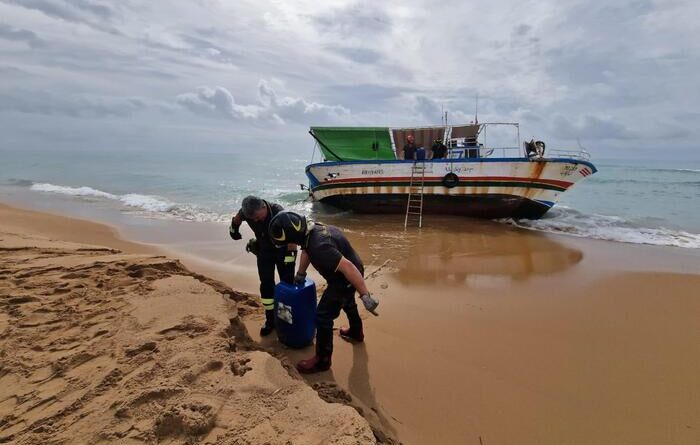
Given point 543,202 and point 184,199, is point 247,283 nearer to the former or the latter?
point 543,202

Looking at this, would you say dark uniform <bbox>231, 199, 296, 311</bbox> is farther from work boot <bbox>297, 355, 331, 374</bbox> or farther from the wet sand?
work boot <bbox>297, 355, 331, 374</bbox>

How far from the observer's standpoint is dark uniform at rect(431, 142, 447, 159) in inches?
504

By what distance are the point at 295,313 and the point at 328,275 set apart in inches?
25.2

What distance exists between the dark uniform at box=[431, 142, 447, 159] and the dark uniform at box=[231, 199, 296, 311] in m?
9.68

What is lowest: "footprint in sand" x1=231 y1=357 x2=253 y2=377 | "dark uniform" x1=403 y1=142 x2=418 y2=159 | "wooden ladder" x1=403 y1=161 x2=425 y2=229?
"footprint in sand" x1=231 y1=357 x2=253 y2=377

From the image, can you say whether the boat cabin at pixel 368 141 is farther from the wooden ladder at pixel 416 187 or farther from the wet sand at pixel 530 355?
the wet sand at pixel 530 355

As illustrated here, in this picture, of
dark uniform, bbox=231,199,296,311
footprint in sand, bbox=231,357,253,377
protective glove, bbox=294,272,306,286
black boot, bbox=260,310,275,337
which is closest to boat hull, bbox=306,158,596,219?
dark uniform, bbox=231,199,296,311

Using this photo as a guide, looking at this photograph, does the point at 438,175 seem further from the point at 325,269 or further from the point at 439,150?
the point at 325,269

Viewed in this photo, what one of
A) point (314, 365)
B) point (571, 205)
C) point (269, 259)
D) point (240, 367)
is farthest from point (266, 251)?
point (571, 205)

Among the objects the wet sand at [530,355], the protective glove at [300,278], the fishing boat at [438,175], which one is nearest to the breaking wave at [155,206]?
the fishing boat at [438,175]

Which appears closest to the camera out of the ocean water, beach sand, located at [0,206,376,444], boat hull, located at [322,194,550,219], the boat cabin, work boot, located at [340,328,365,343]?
beach sand, located at [0,206,376,444]

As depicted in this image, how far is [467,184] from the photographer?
12273 mm

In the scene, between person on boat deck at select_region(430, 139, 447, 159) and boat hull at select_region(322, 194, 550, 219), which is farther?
person on boat deck at select_region(430, 139, 447, 159)

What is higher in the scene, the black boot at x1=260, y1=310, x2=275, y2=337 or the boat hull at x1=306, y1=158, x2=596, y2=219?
the boat hull at x1=306, y1=158, x2=596, y2=219
